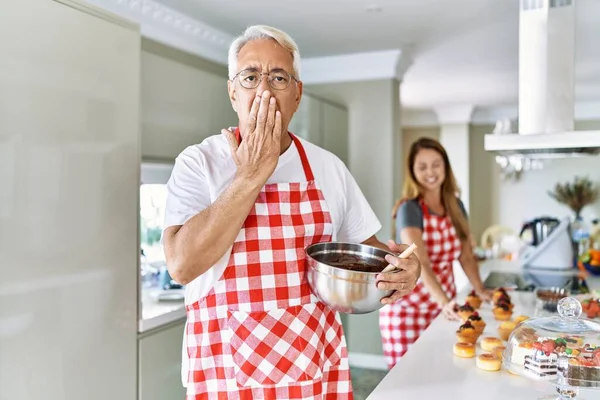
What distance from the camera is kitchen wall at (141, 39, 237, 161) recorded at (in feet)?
7.16

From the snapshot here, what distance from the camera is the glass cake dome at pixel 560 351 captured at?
1.23 m

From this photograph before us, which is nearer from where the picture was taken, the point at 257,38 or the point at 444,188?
the point at 257,38

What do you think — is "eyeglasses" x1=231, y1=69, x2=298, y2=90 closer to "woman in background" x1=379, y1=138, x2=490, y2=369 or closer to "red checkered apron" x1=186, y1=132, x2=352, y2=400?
"red checkered apron" x1=186, y1=132, x2=352, y2=400

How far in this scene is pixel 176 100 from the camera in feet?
7.66

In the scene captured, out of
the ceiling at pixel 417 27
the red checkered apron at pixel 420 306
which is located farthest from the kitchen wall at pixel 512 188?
the red checkered apron at pixel 420 306

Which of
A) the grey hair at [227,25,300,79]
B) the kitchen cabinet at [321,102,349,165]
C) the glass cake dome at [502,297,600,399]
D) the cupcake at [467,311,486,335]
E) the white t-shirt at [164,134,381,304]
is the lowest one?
the cupcake at [467,311,486,335]

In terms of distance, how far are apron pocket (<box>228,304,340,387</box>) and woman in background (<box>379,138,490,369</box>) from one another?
1.14 metres

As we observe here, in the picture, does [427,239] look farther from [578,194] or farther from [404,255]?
[578,194]

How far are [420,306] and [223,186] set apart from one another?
4.85 ft

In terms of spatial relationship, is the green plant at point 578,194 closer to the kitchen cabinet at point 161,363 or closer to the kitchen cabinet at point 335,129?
the kitchen cabinet at point 335,129

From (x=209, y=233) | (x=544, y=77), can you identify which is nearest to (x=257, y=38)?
(x=209, y=233)

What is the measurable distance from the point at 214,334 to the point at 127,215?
658 mm

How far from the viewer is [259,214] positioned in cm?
133

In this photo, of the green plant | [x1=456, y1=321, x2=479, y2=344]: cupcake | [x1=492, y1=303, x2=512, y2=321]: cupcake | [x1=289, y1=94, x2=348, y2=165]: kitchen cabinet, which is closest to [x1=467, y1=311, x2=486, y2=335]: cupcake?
[x1=456, y1=321, x2=479, y2=344]: cupcake
